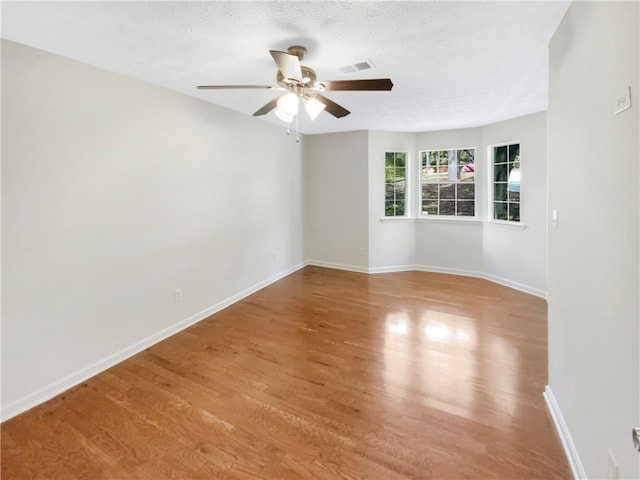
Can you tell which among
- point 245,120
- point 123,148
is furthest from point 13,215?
point 245,120

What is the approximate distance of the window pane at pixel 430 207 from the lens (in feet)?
18.3

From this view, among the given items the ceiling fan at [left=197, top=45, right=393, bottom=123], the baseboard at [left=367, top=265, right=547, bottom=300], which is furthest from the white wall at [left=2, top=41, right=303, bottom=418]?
the baseboard at [left=367, top=265, right=547, bottom=300]

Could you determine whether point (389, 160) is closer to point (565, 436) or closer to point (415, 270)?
point (415, 270)

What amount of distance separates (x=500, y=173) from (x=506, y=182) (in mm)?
184

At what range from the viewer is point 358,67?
253cm

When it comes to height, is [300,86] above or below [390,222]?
above

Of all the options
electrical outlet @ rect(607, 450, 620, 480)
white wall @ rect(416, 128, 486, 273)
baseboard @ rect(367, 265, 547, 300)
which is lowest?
electrical outlet @ rect(607, 450, 620, 480)

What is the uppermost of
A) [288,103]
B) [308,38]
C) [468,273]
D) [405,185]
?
[308,38]

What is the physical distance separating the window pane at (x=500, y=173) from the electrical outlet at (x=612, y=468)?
13.8 feet

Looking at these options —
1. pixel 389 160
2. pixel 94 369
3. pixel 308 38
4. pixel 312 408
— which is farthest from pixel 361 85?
pixel 389 160

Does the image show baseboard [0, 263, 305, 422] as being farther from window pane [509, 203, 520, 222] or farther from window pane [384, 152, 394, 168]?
window pane [509, 203, 520, 222]

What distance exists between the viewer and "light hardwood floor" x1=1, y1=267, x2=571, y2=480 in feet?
5.52

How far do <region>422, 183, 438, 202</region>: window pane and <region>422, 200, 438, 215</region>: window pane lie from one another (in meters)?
0.07

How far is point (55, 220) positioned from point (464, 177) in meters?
5.33
